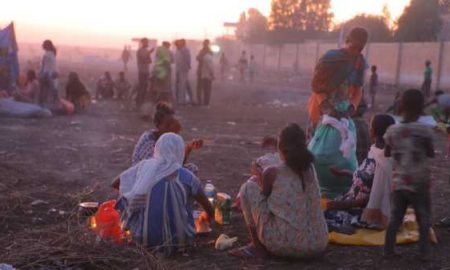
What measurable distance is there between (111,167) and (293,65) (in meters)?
38.7

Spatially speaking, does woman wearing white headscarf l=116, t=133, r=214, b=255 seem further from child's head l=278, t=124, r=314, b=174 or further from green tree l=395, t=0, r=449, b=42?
green tree l=395, t=0, r=449, b=42

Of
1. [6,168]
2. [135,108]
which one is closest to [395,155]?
[6,168]

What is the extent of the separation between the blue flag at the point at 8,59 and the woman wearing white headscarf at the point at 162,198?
1172 centimetres

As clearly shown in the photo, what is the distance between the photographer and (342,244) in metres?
5.07

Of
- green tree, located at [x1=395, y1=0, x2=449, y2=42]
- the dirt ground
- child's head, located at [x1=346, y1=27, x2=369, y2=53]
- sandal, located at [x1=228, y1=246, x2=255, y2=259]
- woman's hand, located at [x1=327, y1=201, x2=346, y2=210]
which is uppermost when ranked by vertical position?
green tree, located at [x1=395, y1=0, x2=449, y2=42]

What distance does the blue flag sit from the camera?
15531mm

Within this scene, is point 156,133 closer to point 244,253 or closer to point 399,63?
point 244,253

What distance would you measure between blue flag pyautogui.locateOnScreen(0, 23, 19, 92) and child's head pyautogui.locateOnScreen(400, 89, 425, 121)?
12.6m

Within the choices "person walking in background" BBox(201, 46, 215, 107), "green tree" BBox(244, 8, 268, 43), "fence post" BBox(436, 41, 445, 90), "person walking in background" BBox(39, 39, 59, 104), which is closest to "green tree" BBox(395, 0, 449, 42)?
"fence post" BBox(436, 41, 445, 90)

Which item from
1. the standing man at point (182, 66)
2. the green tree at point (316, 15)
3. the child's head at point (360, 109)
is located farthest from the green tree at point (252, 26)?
the child's head at point (360, 109)

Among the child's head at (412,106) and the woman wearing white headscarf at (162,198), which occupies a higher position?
the child's head at (412,106)

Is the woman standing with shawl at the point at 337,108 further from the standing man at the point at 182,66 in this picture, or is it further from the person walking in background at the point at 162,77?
the standing man at the point at 182,66

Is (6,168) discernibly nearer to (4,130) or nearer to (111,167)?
(111,167)

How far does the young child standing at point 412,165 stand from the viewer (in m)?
4.45
